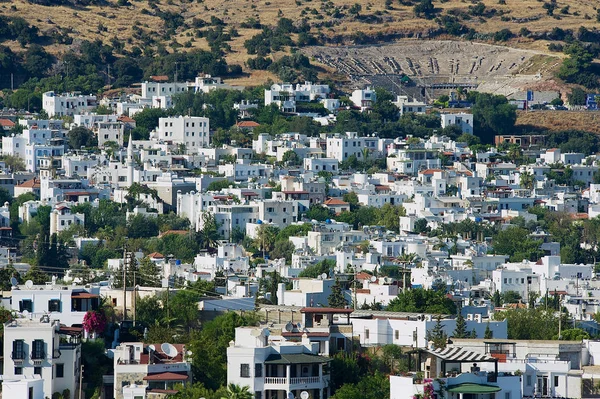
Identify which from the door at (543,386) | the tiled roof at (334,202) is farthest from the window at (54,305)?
the tiled roof at (334,202)

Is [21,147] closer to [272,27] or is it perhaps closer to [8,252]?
[8,252]

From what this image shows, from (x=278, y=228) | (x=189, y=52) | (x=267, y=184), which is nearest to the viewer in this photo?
(x=278, y=228)

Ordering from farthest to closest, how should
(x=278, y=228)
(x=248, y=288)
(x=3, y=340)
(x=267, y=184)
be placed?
(x=267, y=184) < (x=278, y=228) < (x=248, y=288) < (x=3, y=340)

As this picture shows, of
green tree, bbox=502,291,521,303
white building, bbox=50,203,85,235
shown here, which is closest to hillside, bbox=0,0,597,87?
white building, bbox=50,203,85,235

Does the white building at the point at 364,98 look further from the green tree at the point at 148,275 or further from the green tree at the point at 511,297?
the green tree at the point at 148,275

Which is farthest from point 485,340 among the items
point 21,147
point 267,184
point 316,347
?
point 21,147

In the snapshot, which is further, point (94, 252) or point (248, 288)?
point (94, 252)

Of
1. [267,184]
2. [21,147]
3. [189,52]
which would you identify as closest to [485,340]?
[267,184]

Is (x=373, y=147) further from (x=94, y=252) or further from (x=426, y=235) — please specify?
(x=94, y=252)
